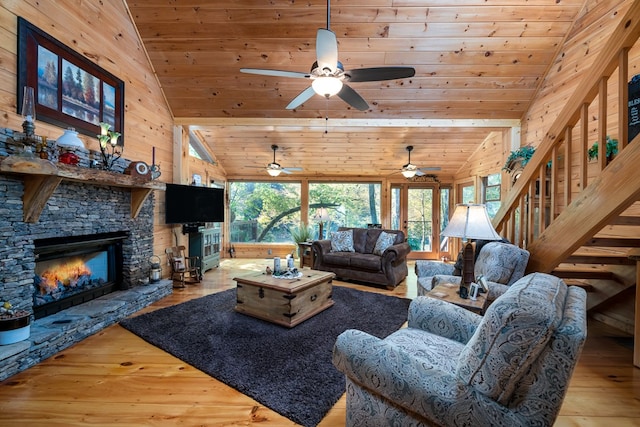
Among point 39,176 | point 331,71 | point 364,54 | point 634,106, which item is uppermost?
point 364,54

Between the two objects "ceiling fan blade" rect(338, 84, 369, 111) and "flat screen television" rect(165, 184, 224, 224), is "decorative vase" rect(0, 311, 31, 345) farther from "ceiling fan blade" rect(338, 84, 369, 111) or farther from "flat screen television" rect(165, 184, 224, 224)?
"ceiling fan blade" rect(338, 84, 369, 111)

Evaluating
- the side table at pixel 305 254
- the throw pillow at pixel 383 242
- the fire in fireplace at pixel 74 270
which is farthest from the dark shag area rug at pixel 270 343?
the side table at pixel 305 254

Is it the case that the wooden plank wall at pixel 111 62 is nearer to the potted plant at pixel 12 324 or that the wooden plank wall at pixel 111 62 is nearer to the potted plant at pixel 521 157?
the potted plant at pixel 12 324

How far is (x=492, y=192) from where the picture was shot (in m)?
5.43

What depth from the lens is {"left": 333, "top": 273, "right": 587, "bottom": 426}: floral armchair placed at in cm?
92

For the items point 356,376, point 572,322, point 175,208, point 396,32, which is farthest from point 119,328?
point 396,32

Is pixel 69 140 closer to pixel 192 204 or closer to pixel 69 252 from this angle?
pixel 69 252

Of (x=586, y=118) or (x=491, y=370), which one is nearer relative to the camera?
(x=491, y=370)

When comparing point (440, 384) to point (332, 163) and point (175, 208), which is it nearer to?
point (175, 208)

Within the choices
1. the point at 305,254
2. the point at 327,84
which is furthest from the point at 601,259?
the point at 305,254

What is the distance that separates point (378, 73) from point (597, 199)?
6.14 feet

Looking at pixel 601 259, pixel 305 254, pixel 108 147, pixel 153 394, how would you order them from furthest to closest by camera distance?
1. pixel 305 254
2. pixel 108 147
3. pixel 601 259
4. pixel 153 394

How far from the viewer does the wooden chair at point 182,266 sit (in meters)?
4.28

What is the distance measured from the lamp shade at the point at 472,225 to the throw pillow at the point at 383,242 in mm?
2554
